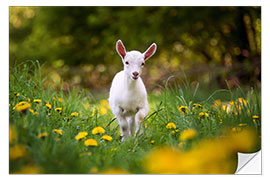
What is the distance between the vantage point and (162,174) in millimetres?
1910

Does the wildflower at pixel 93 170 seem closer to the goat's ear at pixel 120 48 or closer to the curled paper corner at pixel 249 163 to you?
the curled paper corner at pixel 249 163

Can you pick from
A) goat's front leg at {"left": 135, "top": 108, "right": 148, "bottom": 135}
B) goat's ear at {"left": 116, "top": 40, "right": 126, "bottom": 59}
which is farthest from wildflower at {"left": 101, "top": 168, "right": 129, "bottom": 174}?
goat's ear at {"left": 116, "top": 40, "right": 126, "bottom": 59}

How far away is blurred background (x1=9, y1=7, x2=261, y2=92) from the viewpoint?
518 cm

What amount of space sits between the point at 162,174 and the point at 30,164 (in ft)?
2.64

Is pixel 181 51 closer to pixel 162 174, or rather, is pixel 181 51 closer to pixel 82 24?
pixel 82 24

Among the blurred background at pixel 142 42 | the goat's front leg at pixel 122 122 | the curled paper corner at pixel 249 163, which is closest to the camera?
the curled paper corner at pixel 249 163

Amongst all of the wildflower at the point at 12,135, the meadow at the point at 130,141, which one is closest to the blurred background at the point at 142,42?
the meadow at the point at 130,141

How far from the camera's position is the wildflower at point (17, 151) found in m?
1.93

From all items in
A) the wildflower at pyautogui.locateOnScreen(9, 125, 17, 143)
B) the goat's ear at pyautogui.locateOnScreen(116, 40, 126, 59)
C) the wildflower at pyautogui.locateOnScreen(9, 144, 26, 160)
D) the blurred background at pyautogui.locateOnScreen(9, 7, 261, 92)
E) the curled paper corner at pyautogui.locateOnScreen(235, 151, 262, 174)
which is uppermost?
the blurred background at pyautogui.locateOnScreen(9, 7, 261, 92)

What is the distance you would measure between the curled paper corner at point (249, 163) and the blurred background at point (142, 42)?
2.47m

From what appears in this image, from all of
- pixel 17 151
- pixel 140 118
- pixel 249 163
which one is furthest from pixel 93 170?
pixel 249 163

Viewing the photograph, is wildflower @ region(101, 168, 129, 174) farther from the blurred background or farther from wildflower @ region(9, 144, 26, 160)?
the blurred background

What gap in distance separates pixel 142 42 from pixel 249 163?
152 inches

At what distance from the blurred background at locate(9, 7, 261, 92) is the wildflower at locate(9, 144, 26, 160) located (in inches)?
120
